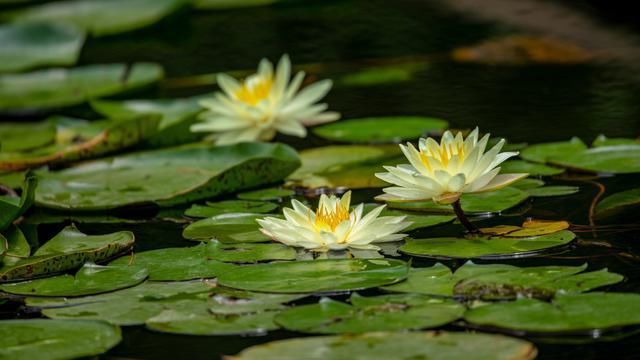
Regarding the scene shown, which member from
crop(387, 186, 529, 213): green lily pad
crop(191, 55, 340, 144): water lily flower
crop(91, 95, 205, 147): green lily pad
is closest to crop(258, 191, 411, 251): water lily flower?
crop(387, 186, 529, 213): green lily pad

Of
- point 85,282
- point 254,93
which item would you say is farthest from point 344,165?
point 85,282

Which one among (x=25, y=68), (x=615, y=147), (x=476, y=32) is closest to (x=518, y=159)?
(x=615, y=147)

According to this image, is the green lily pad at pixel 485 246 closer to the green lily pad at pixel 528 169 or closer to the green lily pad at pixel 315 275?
the green lily pad at pixel 315 275

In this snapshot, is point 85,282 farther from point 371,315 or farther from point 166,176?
point 166,176

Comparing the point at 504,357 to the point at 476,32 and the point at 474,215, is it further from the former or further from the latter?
the point at 476,32

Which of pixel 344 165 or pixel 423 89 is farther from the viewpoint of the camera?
pixel 423 89
